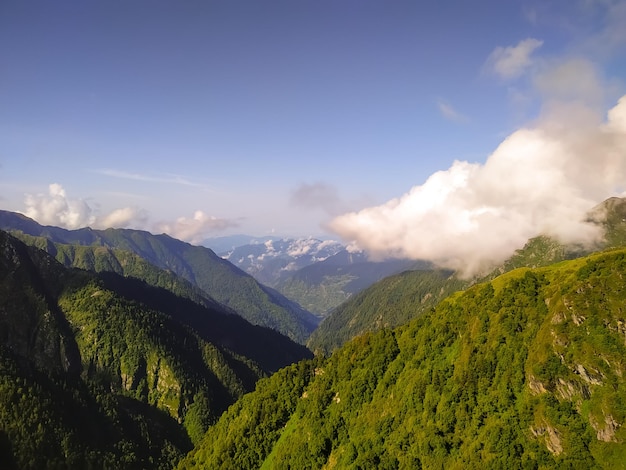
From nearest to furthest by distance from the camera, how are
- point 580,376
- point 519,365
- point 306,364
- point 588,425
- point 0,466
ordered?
point 588,425 < point 580,376 < point 519,365 < point 0,466 < point 306,364

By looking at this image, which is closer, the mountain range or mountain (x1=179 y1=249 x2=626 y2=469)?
mountain (x1=179 y1=249 x2=626 y2=469)

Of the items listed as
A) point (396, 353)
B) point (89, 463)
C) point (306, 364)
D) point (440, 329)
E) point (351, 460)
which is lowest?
point (89, 463)

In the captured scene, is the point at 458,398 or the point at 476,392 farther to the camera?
the point at 458,398

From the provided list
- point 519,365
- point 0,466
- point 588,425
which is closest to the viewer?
point 588,425

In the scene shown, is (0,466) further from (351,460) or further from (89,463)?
(351,460)

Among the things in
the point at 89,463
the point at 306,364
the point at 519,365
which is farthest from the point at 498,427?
the point at 89,463

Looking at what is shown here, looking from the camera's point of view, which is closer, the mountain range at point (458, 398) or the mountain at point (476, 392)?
the mountain at point (476, 392)

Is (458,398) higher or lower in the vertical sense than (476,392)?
lower

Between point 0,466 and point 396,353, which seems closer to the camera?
point 396,353
